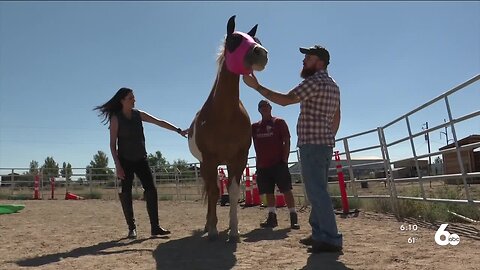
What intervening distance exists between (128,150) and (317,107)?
268 centimetres

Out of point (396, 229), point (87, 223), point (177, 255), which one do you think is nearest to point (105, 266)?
point (177, 255)

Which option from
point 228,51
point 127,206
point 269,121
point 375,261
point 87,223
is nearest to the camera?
point 375,261

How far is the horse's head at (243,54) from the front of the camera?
378 centimetres

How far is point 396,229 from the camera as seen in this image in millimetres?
4965

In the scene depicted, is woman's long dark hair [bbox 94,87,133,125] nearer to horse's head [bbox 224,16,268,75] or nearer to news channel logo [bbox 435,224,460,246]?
horse's head [bbox 224,16,268,75]

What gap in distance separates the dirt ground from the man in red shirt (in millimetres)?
574

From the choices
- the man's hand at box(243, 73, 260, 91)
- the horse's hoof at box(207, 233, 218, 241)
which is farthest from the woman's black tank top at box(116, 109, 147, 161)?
the man's hand at box(243, 73, 260, 91)

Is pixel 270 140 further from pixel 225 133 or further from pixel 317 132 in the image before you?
pixel 317 132

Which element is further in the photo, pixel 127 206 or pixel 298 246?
pixel 127 206

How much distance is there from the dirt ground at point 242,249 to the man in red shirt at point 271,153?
0.57 meters

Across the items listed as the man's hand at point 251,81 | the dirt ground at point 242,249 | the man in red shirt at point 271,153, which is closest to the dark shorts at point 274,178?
the man in red shirt at point 271,153

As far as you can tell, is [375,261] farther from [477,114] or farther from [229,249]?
[477,114]

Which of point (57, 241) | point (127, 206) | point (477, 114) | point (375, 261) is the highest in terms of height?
point (477, 114)

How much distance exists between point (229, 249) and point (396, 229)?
211 cm
